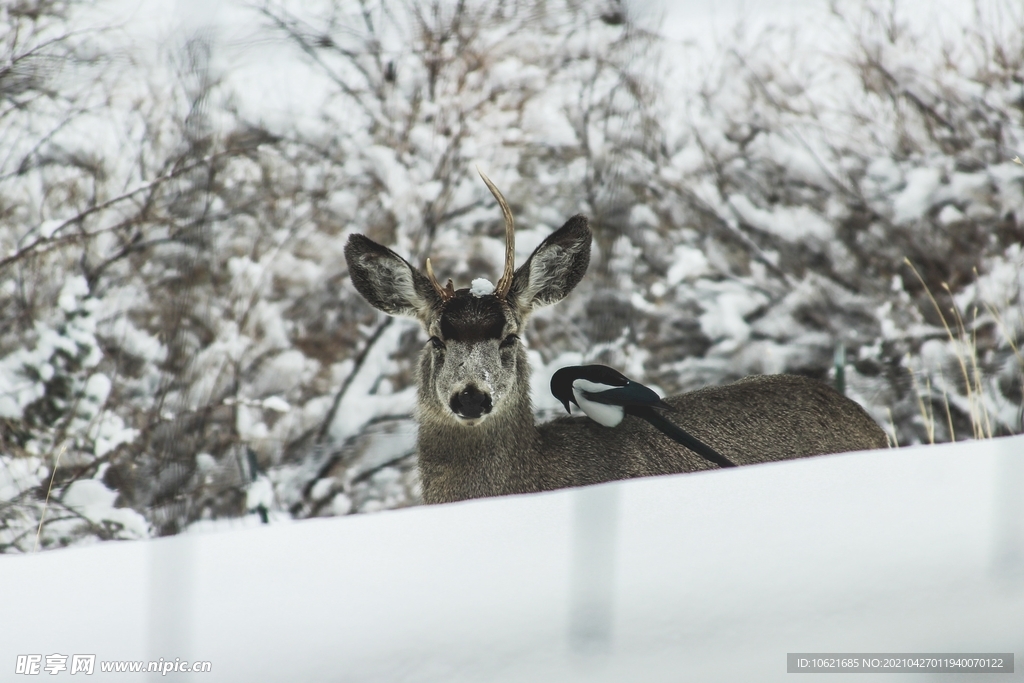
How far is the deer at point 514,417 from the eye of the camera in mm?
2441

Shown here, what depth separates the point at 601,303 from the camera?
479cm

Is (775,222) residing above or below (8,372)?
above

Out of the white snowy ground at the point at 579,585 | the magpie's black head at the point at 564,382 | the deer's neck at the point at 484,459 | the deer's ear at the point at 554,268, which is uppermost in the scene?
the deer's ear at the point at 554,268

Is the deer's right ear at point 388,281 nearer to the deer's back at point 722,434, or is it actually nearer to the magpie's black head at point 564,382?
the magpie's black head at point 564,382

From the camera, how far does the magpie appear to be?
2.43m

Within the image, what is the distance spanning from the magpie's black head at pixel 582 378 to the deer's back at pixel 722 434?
0.17 metres

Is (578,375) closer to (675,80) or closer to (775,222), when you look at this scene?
(675,80)

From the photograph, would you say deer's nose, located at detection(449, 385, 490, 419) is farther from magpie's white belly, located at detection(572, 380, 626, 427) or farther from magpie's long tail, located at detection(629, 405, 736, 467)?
magpie's long tail, located at detection(629, 405, 736, 467)

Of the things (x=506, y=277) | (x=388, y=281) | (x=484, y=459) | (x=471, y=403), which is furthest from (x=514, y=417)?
(x=388, y=281)

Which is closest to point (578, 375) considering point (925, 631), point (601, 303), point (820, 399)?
point (820, 399)

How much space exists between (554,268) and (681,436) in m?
0.63

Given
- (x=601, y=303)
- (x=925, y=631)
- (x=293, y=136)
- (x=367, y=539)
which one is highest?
(x=293, y=136)

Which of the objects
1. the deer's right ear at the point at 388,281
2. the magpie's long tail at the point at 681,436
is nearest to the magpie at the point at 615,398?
the magpie's long tail at the point at 681,436

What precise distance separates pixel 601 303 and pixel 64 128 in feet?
9.04
